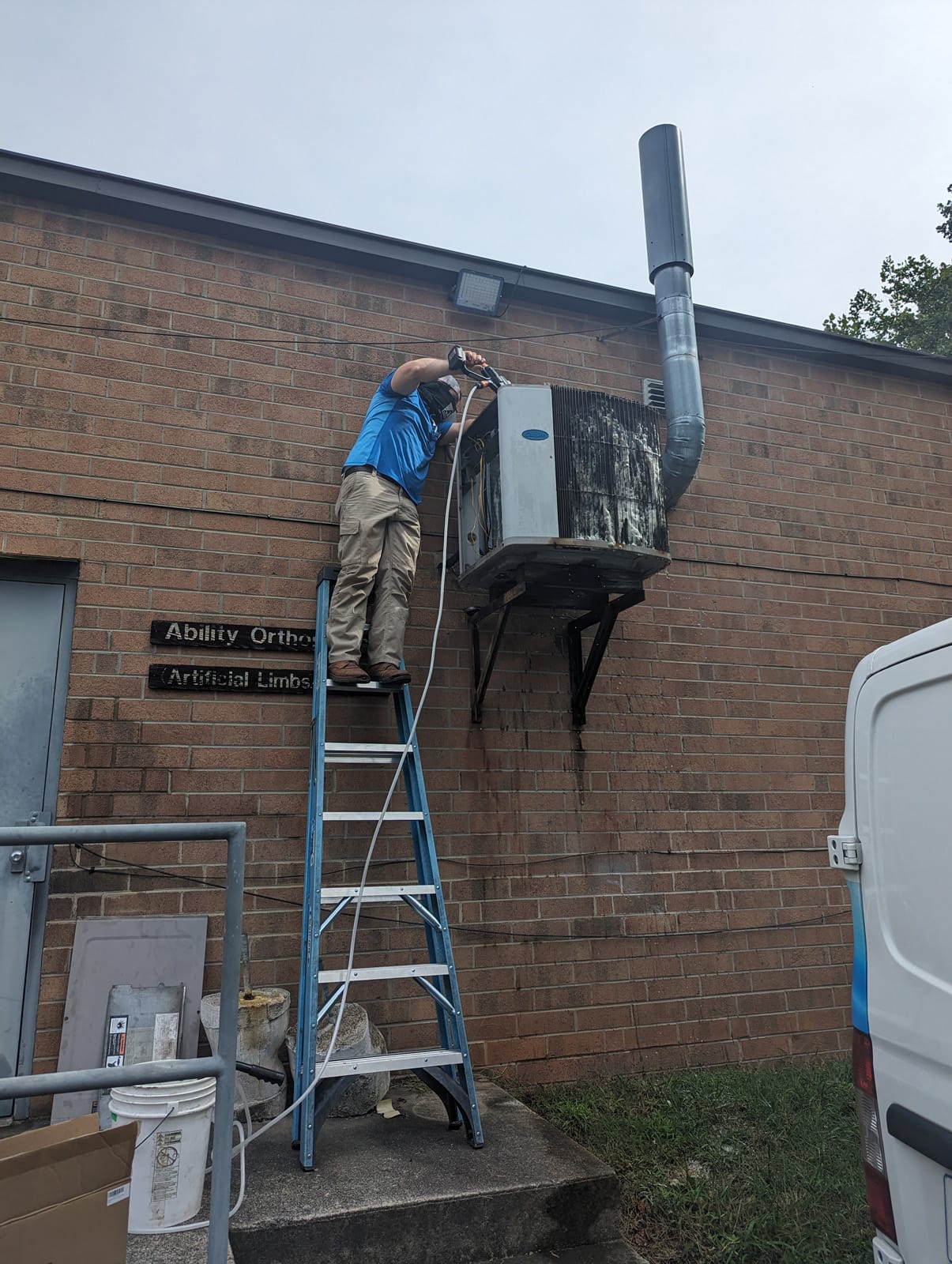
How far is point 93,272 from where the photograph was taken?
470 cm

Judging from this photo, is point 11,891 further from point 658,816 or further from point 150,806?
point 658,816

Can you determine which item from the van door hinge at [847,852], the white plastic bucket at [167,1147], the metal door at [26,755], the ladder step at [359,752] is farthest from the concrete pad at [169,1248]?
the van door hinge at [847,852]

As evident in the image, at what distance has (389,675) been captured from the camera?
4.32m

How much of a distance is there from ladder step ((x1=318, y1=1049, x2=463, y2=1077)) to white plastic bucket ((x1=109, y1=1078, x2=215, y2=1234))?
45cm

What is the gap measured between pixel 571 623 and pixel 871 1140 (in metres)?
3.32

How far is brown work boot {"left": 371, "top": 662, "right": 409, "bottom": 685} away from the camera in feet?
14.2

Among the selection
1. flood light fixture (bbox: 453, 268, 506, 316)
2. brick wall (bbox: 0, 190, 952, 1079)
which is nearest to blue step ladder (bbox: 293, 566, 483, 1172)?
brick wall (bbox: 0, 190, 952, 1079)

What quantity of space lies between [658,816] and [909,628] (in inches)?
95.8

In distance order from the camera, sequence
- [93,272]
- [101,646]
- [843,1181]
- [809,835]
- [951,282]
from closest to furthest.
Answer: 1. [843,1181]
2. [101,646]
3. [93,272]
4. [809,835]
5. [951,282]

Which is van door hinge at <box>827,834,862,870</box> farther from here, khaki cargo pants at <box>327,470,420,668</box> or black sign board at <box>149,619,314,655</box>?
black sign board at <box>149,619,314,655</box>

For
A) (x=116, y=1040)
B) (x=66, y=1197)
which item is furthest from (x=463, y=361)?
(x=66, y=1197)

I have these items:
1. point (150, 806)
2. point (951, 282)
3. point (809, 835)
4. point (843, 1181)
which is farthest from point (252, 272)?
point (951, 282)

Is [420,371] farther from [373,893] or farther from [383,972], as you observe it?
[383,972]

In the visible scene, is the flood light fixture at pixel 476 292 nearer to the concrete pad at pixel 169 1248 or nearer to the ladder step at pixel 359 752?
the ladder step at pixel 359 752
